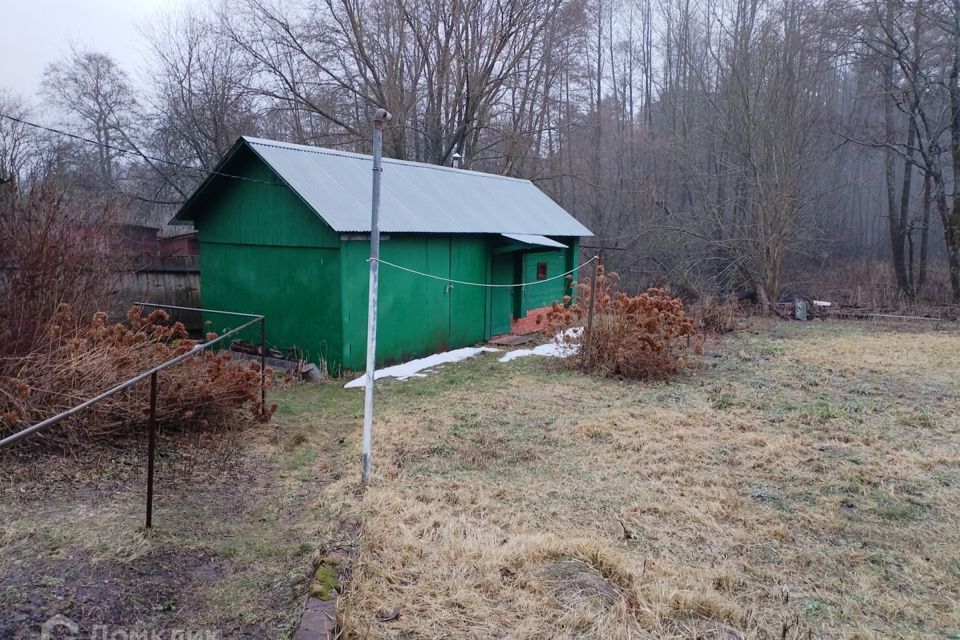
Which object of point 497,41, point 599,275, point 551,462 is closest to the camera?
point 551,462

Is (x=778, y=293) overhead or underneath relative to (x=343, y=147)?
underneath

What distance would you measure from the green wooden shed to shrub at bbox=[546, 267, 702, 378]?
252 centimetres

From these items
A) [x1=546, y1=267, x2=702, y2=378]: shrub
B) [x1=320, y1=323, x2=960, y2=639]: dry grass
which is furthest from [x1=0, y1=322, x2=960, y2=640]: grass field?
[x1=546, y1=267, x2=702, y2=378]: shrub

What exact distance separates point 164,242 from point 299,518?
13896mm

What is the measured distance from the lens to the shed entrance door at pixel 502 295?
13805 mm

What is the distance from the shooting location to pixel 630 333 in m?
10.3

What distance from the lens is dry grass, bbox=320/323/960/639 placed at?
365 cm

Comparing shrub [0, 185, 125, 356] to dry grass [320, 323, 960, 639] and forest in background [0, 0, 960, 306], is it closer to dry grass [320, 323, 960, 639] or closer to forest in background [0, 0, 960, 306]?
dry grass [320, 323, 960, 639]

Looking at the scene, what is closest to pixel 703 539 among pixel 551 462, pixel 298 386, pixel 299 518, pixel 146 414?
pixel 551 462

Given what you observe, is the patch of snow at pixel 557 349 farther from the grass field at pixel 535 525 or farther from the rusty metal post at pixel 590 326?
the grass field at pixel 535 525

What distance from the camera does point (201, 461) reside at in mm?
5762

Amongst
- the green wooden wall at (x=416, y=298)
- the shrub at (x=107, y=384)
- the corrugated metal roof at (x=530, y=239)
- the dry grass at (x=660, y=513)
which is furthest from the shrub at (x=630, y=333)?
the shrub at (x=107, y=384)

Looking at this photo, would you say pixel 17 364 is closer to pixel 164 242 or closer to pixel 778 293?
pixel 164 242

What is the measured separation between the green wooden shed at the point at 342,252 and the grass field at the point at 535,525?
277 centimetres
